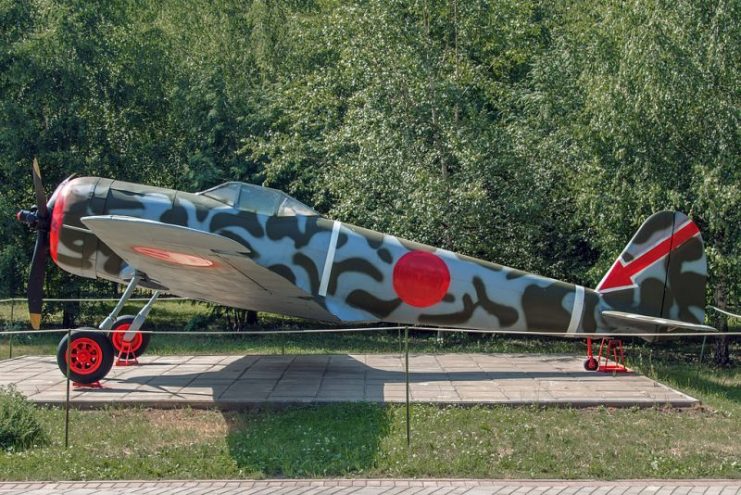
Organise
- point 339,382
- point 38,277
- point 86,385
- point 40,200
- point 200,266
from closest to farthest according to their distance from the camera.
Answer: point 200,266
point 86,385
point 339,382
point 40,200
point 38,277

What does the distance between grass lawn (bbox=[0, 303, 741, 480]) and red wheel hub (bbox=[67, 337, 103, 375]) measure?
1070 mm

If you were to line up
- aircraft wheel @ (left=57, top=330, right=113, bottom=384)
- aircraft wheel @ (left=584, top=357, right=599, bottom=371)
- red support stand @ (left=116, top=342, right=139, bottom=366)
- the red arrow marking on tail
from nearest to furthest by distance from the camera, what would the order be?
aircraft wheel @ (left=57, top=330, right=113, bottom=384) < the red arrow marking on tail < aircraft wheel @ (left=584, top=357, right=599, bottom=371) < red support stand @ (left=116, top=342, right=139, bottom=366)

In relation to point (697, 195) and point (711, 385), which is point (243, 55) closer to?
point (697, 195)

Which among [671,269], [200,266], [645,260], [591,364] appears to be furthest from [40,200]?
[671,269]

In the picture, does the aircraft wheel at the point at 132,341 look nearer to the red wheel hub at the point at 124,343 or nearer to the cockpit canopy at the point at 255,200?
the red wheel hub at the point at 124,343

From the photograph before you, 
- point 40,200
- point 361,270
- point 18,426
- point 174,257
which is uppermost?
point 40,200

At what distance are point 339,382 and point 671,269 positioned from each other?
4.70 meters

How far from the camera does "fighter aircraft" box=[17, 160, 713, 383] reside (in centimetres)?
1127

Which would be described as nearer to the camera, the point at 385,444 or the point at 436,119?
the point at 385,444

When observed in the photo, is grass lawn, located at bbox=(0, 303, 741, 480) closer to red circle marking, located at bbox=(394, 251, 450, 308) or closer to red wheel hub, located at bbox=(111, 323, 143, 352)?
red circle marking, located at bbox=(394, 251, 450, 308)

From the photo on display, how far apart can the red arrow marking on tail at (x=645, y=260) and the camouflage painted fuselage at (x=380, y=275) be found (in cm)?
9

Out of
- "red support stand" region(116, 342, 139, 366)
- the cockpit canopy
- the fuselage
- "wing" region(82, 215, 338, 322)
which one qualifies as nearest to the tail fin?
the fuselage

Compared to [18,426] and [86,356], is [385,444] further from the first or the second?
[86,356]

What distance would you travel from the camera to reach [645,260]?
38.1ft
